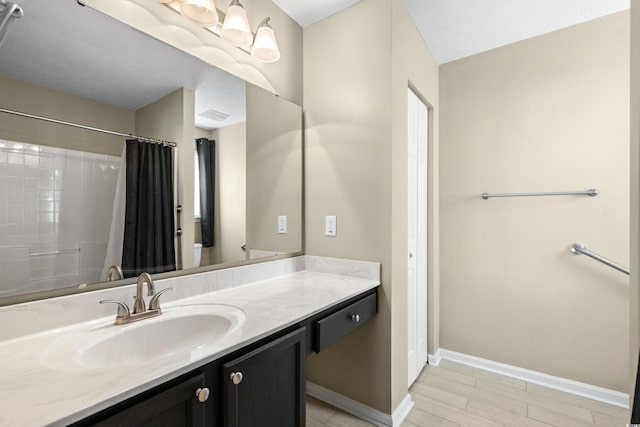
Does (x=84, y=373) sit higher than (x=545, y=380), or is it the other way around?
(x=84, y=373)

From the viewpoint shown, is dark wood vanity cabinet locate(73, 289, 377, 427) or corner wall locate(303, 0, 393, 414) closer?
dark wood vanity cabinet locate(73, 289, 377, 427)

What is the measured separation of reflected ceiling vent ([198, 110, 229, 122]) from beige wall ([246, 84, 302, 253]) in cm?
16

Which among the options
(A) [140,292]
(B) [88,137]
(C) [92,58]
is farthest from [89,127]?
(A) [140,292]

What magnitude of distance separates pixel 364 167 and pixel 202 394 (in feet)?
4.26

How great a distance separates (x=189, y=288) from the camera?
131 cm

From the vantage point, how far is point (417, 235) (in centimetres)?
212

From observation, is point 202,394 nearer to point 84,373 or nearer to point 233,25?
point 84,373

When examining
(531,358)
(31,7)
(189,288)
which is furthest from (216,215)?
(531,358)

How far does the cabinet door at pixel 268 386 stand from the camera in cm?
85

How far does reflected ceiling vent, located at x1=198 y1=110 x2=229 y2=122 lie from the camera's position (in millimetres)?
1425

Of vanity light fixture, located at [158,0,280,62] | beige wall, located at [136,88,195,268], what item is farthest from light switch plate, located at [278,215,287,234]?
vanity light fixture, located at [158,0,280,62]

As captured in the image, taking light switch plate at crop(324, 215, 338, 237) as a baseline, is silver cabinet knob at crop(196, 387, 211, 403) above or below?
below

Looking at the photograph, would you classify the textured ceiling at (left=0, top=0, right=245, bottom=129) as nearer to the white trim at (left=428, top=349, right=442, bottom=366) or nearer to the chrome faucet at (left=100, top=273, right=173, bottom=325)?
the chrome faucet at (left=100, top=273, right=173, bottom=325)

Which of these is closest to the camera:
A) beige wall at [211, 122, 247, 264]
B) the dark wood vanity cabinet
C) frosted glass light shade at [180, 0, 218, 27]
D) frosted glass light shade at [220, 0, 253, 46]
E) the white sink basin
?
the dark wood vanity cabinet
